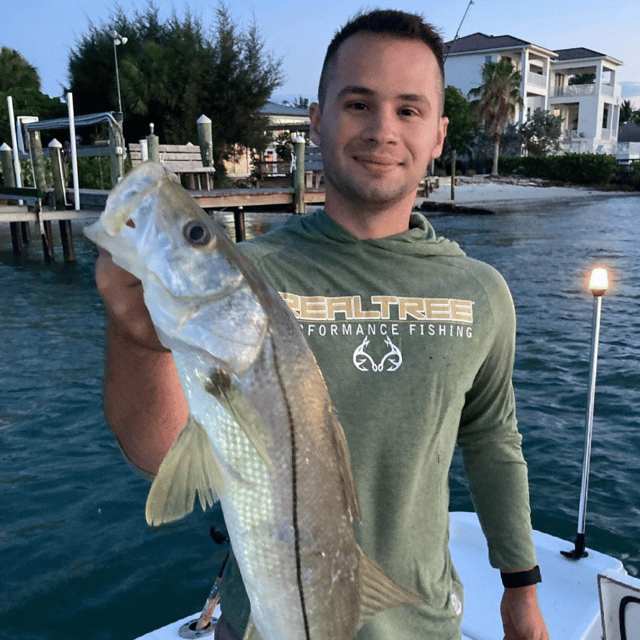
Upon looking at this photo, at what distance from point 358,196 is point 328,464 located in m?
0.84

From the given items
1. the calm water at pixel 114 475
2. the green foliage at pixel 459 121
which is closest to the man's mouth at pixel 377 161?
the calm water at pixel 114 475

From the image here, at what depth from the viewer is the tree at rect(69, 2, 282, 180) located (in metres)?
36.3

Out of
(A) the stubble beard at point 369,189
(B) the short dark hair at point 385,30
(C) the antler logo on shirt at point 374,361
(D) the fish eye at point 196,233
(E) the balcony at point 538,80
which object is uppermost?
(E) the balcony at point 538,80

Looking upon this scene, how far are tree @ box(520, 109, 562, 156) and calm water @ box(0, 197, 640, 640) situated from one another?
48571mm

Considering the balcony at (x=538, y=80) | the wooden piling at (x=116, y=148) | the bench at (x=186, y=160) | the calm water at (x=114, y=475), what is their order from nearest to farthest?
the calm water at (x=114, y=475), the wooden piling at (x=116, y=148), the bench at (x=186, y=160), the balcony at (x=538, y=80)

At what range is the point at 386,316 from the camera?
6.40 ft

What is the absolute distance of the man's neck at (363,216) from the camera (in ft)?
6.70

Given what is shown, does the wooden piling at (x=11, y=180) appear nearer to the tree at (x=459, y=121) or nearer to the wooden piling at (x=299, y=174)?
the wooden piling at (x=299, y=174)

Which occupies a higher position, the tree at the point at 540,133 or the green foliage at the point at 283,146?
the tree at the point at 540,133

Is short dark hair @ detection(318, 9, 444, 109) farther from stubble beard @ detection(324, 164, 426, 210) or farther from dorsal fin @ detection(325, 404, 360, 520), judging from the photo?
dorsal fin @ detection(325, 404, 360, 520)

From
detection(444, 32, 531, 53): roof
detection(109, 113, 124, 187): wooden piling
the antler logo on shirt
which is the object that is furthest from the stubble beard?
detection(444, 32, 531, 53): roof

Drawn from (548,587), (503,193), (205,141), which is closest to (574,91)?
(503,193)

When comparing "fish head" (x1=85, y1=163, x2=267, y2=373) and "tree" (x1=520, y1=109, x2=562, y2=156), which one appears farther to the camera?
"tree" (x1=520, y1=109, x2=562, y2=156)

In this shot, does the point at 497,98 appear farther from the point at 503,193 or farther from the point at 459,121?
the point at 503,193
